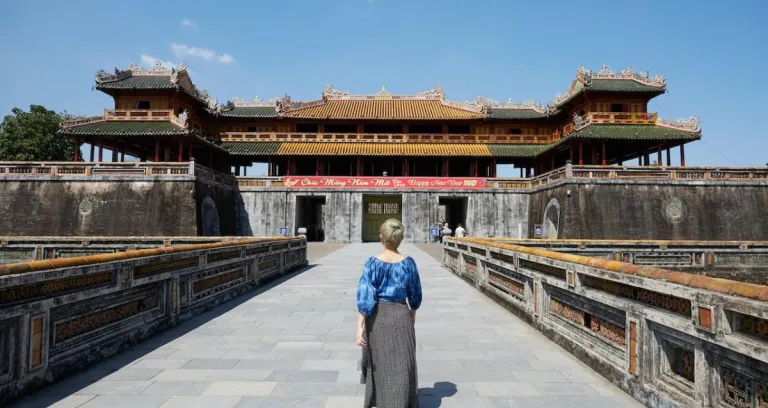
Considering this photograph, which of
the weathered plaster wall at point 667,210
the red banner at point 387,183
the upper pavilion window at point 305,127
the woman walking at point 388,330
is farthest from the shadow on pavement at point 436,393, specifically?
the upper pavilion window at point 305,127

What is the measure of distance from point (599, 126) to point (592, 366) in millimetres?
26073

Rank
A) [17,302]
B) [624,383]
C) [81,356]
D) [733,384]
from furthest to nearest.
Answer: [81,356] → [624,383] → [17,302] → [733,384]

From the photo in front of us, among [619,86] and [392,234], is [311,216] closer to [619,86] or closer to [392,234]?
[619,86]

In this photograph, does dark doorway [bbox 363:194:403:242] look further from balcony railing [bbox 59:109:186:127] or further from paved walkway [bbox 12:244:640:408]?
paved walkway [bbox 12:244:640:408]

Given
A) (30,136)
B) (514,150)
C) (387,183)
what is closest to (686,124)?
(514,150)

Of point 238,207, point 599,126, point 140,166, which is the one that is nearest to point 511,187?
point 599,126

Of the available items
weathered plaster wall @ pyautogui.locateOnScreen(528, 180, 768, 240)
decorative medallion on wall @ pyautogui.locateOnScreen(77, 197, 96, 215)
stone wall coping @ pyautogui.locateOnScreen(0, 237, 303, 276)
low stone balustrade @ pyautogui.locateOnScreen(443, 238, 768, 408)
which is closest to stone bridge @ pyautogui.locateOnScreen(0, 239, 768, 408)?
low stone balustrade @ pyautogui.locateOnScreen(443, 238, 768, 408)

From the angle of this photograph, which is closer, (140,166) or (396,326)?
(396,326)

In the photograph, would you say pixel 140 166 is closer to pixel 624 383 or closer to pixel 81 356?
pixel 81 356

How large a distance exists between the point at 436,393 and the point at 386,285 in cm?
142

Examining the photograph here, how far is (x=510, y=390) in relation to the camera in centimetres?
392

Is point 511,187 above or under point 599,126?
under

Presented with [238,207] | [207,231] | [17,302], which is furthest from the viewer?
[238,207]

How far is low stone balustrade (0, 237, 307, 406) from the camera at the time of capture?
3.51 meters
